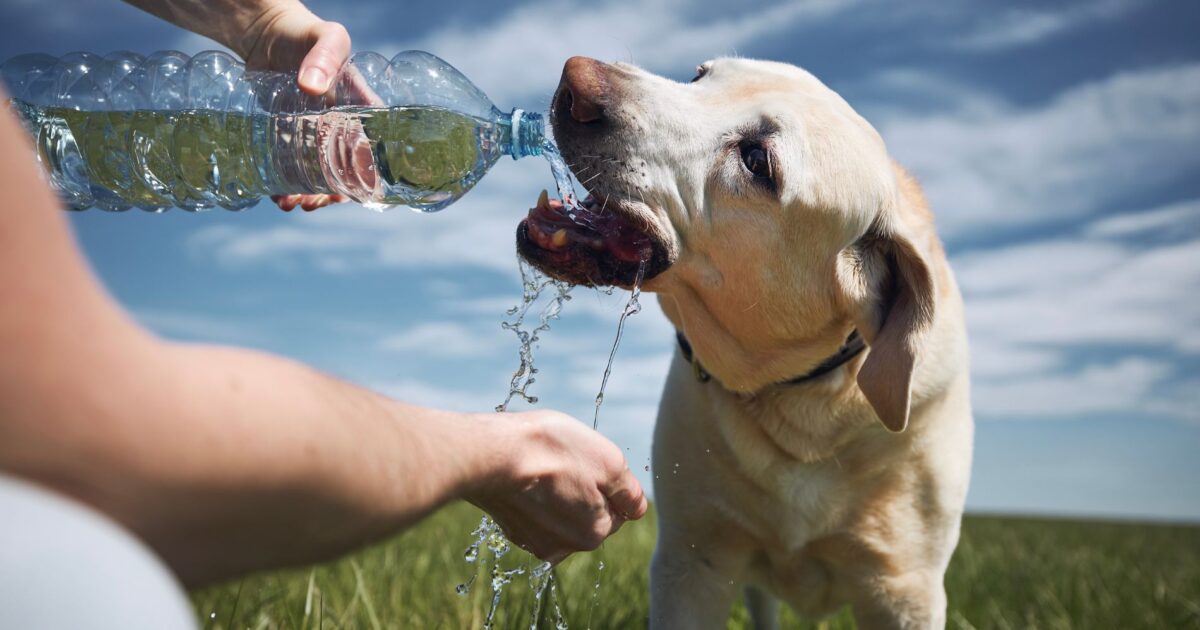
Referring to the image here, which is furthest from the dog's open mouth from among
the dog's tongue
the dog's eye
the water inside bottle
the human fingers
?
the human fingers

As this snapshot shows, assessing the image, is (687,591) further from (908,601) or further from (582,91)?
(582,91)

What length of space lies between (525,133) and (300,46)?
73cm

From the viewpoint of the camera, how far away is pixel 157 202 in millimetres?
3803

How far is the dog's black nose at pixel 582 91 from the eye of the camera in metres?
2.84

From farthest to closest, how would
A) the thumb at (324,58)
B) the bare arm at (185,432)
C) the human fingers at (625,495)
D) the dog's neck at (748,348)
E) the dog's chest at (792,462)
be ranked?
the dog's chest at (792,462) < the dog's neck at (748,348) < the thumb at (324,58) < the human fingers at (625,495) < the bare arm at (185,432)

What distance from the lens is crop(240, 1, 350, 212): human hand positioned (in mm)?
2656

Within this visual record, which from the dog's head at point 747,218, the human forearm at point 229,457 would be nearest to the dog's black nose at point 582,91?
the dog's head at point 747,218

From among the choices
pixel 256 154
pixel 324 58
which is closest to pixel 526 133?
pixel 324 58

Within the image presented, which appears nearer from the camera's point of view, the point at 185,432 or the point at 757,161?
the point at 185,432

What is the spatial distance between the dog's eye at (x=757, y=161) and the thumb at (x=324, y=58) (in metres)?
1.19

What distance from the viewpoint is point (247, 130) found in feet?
11.7

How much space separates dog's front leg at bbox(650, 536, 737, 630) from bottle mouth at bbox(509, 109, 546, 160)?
4.58 ft

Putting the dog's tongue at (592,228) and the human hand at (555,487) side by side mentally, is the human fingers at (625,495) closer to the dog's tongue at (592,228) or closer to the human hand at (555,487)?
the human hand at (555,487)

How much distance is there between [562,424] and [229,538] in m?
0.76
